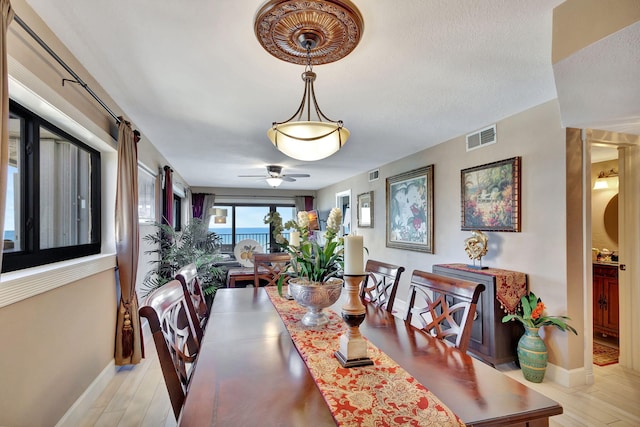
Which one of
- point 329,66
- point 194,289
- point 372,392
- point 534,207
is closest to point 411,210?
point 534,207

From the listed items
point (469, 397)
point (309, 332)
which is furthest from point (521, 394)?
point (309, 332)

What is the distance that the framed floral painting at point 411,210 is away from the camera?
4124 mm

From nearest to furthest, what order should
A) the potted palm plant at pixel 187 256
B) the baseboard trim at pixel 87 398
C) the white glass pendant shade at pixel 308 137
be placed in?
the white glass pendant shade at pixel 308 137 → the baseboard trim at pixel 87 398 → the potted palm plant at pixel 187 256

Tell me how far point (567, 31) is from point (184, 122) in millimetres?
2984

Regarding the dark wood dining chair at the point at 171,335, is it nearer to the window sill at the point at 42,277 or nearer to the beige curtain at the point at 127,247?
the window sill at the point at 42,277

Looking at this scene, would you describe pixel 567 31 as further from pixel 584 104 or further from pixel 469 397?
pixel 469 397

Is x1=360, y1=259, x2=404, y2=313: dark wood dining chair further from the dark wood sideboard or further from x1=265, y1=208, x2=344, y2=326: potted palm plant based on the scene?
the dark wood sideboard

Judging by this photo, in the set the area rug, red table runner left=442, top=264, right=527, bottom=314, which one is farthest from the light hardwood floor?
red table runner left=442, top=264, right=527, bottom=314

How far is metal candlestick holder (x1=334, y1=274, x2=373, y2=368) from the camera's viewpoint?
1.15 m

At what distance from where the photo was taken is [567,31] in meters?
1.53

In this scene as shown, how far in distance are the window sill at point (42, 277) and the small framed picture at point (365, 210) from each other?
4293mm

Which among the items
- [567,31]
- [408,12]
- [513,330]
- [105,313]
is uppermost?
[408,12]

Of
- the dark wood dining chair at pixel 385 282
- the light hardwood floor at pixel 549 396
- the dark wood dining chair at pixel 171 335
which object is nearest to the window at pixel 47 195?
the dark wood dining chair at pixel 171 335

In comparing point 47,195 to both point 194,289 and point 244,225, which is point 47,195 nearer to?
point 194,289
